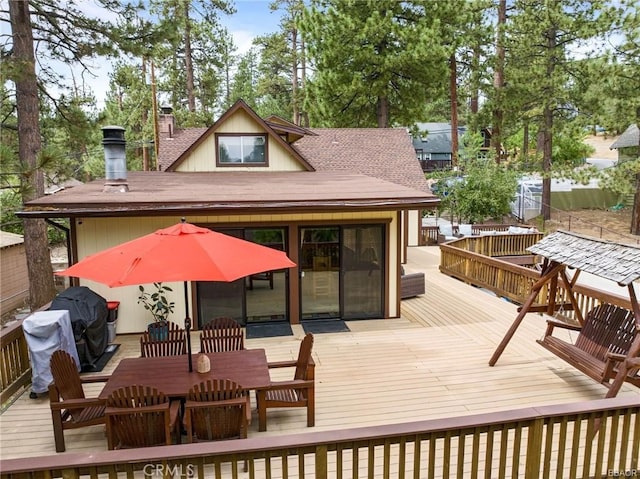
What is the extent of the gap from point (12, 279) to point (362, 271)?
12.2 m

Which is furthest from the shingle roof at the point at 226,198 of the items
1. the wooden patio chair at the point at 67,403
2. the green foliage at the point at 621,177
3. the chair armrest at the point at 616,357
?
the green foliage at the point at 621,177

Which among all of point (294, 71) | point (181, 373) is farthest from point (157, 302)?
point (294, 71)


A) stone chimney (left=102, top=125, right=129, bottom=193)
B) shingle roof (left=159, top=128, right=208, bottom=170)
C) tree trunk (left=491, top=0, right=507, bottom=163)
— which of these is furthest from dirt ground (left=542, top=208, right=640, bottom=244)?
stone chimney (left=102, top=125, right=129, bottom=193)

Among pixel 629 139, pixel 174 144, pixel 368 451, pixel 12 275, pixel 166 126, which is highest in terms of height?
pixel 629 139

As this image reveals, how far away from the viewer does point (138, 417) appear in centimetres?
380

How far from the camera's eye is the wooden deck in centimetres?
461

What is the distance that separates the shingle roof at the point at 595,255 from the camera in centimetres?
459

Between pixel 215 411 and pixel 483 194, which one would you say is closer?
pixel 215 411

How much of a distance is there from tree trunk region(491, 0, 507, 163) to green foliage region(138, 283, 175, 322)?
804 inches

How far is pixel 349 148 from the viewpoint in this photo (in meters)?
17.5

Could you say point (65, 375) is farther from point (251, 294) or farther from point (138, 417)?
point (251, 294)

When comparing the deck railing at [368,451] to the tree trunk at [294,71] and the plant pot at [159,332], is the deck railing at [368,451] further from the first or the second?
the tree trunk at [294,71]

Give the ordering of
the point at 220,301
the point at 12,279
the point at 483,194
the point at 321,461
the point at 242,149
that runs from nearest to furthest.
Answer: the point at 321,461 < the point at 220,301 < the point at 242,149 < the point at 12,279 < the point at 483,194

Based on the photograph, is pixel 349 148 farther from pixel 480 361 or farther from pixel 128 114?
pixel 128 114
